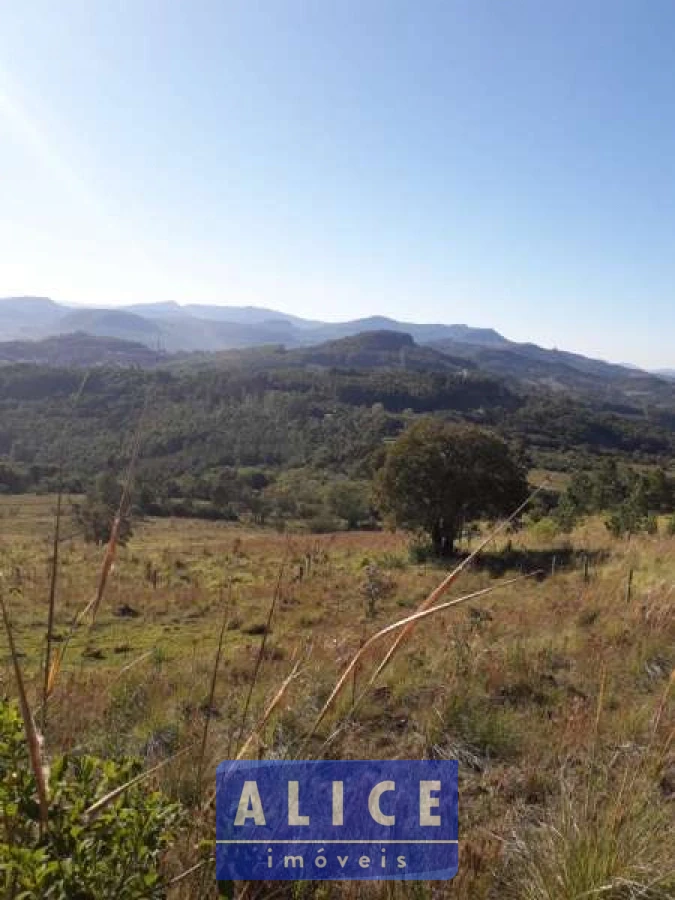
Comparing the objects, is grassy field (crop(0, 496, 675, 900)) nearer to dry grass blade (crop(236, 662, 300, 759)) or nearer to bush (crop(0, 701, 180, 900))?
dry grass blade (crop(236, 662, 300, 759))

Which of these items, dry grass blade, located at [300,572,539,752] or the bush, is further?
the bush

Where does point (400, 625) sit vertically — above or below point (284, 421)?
above

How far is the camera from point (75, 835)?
4.44 feet

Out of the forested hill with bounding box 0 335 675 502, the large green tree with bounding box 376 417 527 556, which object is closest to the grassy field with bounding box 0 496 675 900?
the large green tree with bounding box 376 417 527 556

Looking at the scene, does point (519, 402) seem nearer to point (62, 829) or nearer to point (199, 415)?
point (199, 415)

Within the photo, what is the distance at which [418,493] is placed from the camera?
18656 mm

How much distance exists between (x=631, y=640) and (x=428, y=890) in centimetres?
409

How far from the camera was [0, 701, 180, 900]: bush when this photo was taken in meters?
1.32

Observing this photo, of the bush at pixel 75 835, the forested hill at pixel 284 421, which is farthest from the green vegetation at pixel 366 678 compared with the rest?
the forested hill at pixel 284 421

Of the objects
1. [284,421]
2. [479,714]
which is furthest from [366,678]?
[284,421]

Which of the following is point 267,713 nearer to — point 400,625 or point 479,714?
point 400,625

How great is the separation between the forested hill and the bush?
63.2 meters

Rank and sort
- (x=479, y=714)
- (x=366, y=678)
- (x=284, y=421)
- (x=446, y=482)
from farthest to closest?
(x=284, y=421) → (x=446, y=482) → (x=366, y=678) → (x=479, y=714)

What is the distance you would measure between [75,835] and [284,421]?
13345 cm
